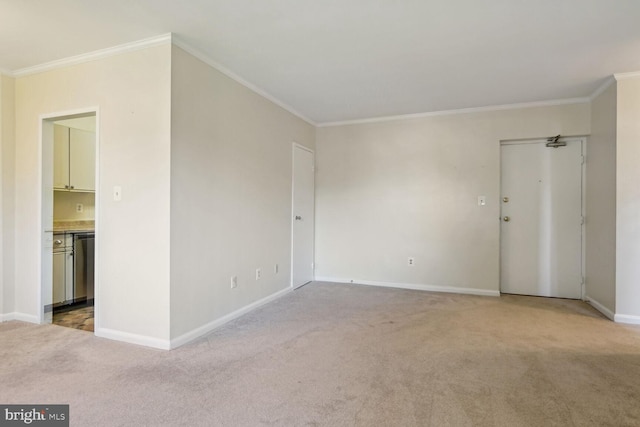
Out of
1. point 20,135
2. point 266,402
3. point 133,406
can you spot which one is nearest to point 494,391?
point 266,402

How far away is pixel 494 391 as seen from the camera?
203cm

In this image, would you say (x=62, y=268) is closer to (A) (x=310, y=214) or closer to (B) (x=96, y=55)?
(B) (x=96, y=55)

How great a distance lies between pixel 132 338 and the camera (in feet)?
8.92

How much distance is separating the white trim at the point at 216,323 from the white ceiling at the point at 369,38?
2348mm

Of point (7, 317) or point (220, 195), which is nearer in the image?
point (220, 195)

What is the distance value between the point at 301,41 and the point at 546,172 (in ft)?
11.6

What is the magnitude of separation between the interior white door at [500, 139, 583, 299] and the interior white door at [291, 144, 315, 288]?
2.62 meters

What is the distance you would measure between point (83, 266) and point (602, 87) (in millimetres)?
6049

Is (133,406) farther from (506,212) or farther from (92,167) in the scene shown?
(506,212)

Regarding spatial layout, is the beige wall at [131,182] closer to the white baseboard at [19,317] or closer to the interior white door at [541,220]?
the white baseboard at [19,317]

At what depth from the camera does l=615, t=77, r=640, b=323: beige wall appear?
3.25m

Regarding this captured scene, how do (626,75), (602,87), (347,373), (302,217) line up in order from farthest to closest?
(302,217), (602,87), (626,75), (347,373)

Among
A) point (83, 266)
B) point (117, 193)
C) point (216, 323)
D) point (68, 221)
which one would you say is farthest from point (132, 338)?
point (68, 221)

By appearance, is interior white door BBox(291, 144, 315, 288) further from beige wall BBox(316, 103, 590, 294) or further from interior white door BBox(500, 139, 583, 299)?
interior white door BBox(500, 139, 583, 299)
